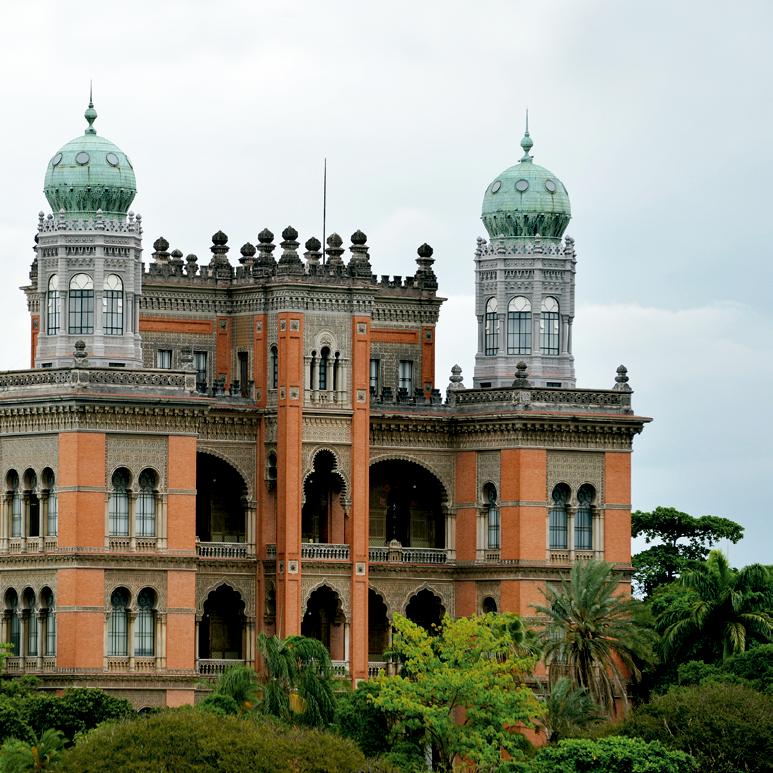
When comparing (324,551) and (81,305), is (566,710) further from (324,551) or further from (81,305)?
(81,305)

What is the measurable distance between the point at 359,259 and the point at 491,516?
9.99 metres

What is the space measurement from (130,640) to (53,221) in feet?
47.0

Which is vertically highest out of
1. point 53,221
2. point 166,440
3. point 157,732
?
point 53,221

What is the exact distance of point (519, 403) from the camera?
381 ft

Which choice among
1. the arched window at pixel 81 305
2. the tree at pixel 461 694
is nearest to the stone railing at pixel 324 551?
the tree at pixel 461 694

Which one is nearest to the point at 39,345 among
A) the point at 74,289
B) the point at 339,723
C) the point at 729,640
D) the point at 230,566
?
the point at 74,289

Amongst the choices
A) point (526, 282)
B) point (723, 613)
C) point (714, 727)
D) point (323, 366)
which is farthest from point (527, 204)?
point (714, 727)

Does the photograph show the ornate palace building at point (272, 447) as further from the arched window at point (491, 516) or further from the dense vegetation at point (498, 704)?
the dense vegetation at point (498, 704)

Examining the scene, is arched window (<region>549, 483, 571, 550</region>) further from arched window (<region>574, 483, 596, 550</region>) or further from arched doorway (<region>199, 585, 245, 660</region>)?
arched doorway (<region>199, 585, 245, 660</region>)

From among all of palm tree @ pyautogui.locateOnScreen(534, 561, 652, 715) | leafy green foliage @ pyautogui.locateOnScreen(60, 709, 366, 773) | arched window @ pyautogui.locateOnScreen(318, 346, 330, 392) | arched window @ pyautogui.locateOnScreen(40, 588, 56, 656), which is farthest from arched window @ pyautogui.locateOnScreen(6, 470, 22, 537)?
palm tree @ pyautogui.locateOnScreen(534, 561, 652, 715)

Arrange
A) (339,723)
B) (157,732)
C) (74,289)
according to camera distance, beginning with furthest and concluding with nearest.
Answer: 1. (74,289)
2. (339,723)
3. (157,732)

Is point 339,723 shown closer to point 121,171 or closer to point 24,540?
point 24,540

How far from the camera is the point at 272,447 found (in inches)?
4510

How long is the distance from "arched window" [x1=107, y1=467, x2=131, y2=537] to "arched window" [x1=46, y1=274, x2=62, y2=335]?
575cm
